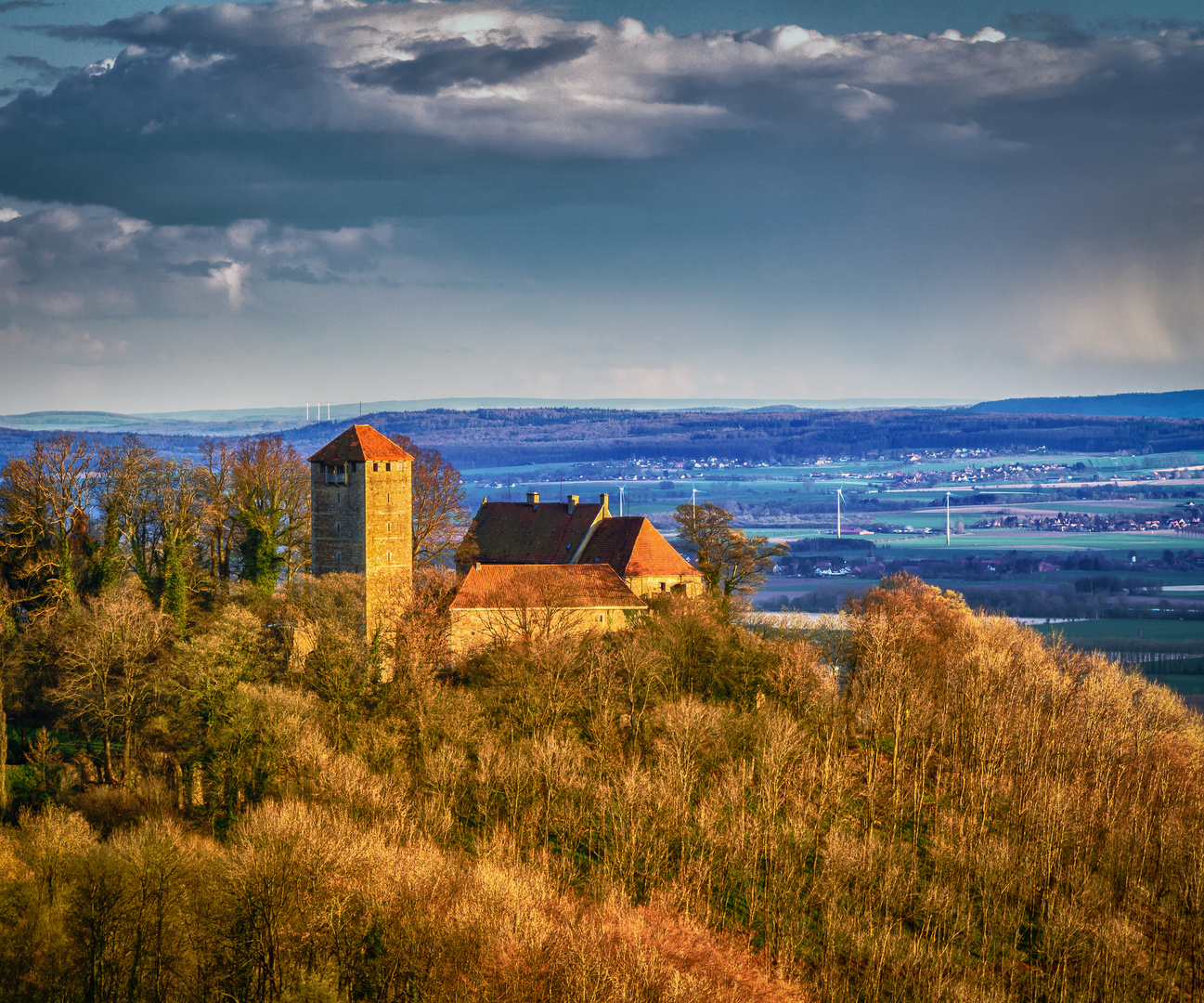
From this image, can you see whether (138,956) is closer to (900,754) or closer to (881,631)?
(900,754)

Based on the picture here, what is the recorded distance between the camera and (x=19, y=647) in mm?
54500

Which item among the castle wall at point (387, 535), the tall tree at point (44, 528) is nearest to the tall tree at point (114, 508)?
the tall tree at point (44, 528)

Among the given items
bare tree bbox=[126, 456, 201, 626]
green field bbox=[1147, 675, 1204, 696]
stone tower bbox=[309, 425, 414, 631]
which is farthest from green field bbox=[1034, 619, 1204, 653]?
bare tree bbox=[126, 456, 201, 626]

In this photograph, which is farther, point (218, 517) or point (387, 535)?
point (218, 517)

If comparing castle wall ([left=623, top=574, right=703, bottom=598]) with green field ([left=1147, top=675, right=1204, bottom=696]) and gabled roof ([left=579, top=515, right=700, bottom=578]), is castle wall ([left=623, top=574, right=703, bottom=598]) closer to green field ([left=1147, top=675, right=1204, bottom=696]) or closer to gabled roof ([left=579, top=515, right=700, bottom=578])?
gabled roof ([left=579, top=515, right=700, bottom=578])

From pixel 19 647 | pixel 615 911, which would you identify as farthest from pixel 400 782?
pixel 19 647

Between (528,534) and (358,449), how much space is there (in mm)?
19733

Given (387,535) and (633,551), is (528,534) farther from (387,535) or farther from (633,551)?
(387,535)

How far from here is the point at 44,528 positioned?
2398 inches

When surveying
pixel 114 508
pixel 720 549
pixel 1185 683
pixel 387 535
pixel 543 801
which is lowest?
pixel 1185 683

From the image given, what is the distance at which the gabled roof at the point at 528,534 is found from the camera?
76625mm

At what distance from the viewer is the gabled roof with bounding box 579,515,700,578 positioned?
71750mm

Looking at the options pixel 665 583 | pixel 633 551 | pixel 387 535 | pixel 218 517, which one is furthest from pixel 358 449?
pixel 665 583

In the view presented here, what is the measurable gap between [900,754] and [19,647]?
1464 inches
